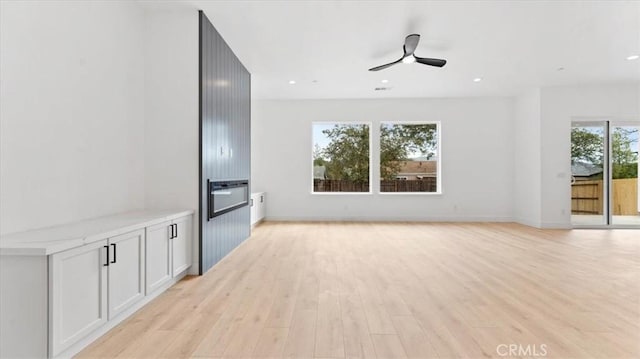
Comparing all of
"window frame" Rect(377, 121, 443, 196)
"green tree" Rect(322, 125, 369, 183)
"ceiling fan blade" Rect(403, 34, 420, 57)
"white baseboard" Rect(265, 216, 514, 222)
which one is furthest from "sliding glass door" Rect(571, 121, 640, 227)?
"ceiling fan blade" Rect(403, 34, 420, 57)

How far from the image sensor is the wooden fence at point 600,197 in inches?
246

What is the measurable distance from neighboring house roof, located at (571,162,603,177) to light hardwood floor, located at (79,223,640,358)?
7.60 ft

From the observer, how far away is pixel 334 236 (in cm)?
544

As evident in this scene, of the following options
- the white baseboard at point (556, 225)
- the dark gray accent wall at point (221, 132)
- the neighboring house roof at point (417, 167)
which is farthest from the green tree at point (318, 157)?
the white baseboard at point (556, 225)

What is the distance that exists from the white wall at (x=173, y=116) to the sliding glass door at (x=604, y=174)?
716cm

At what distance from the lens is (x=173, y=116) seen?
3.33m

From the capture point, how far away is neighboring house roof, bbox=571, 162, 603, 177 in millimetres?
6327

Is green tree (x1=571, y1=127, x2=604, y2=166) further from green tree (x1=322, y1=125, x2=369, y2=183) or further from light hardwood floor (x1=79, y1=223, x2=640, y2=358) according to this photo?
green tree (x1=322, y1=125, x2=369, y2=183)

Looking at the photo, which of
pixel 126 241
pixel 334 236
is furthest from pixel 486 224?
pixel 126 241

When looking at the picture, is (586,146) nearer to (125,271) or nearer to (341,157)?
(341,157)

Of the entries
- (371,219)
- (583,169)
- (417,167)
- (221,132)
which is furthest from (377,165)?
(221,132)

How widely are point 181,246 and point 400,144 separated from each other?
5750 mm

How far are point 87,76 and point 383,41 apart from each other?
3.34m

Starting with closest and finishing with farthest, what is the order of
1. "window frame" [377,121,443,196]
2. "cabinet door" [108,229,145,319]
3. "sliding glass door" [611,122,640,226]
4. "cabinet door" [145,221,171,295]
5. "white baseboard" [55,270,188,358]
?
"white baseboard" [55,270,188,358], "cabinet door" [108,229,145,319], "cabinet door" [145,221,171,295], "sliding glass door" [611,122,640,226], "window frame" [377,121,443,196]
